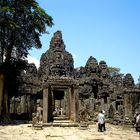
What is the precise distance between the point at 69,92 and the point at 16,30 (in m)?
6.38

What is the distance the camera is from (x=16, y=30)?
82.6 ft

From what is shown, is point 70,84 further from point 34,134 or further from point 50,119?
point 34,134

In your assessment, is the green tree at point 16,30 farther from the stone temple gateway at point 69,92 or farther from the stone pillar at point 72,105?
the stone pillar at point 72,105

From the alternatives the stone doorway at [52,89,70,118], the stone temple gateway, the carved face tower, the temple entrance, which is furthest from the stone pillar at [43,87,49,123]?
the carved face tower

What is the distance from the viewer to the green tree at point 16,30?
24.7m

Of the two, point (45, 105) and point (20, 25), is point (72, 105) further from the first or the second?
point (20, 25)

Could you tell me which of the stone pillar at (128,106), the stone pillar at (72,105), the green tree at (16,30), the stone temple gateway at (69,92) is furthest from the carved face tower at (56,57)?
the stone pillar at (128,106)

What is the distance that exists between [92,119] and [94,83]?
46.8 ft

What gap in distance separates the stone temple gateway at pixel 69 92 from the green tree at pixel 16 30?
340cm

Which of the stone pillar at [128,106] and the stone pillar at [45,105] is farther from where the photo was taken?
the stone pillar at [45,105]

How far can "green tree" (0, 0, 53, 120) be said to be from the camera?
24688 millimetres

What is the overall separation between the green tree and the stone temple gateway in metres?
3.40

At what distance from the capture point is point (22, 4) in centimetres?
2525

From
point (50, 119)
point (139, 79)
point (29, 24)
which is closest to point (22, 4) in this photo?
point (29, 24)
